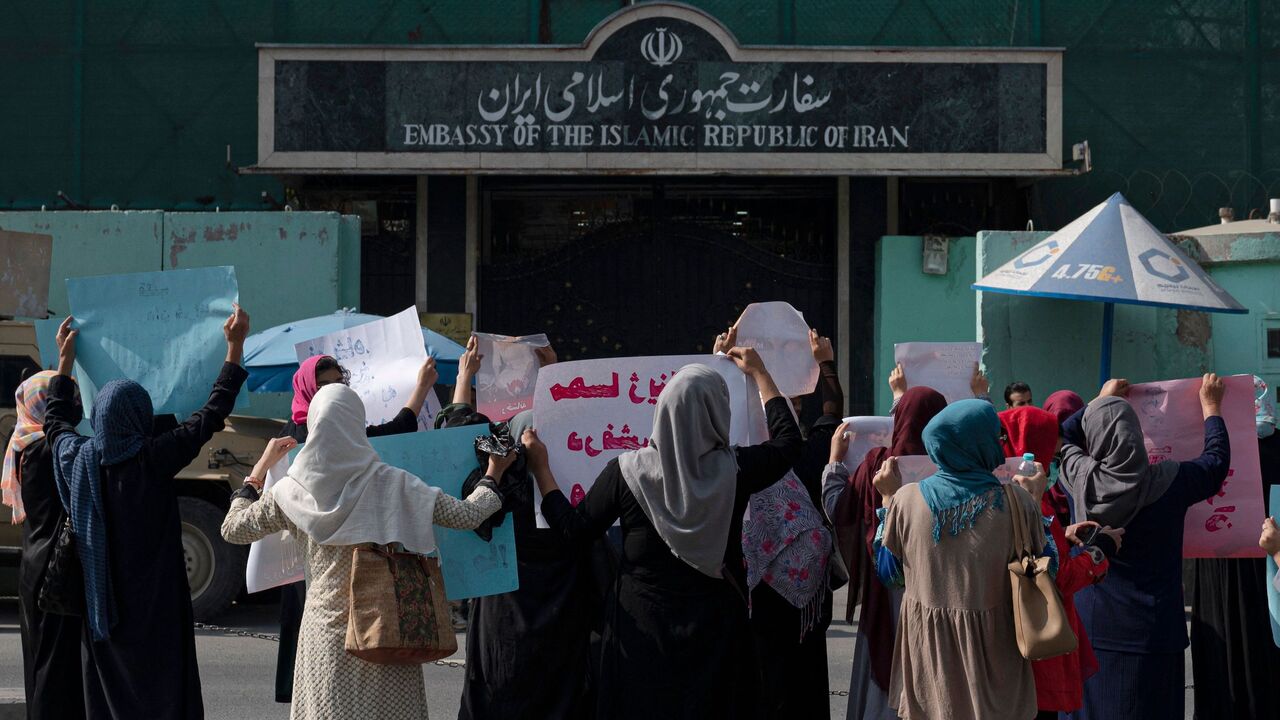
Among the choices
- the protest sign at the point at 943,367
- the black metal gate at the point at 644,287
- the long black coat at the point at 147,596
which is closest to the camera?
the long black coat at the point at 147,596

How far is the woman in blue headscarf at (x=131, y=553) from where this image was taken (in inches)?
190

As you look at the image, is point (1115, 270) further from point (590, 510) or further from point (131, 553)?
point (131, 553)

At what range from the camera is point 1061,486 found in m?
5.48

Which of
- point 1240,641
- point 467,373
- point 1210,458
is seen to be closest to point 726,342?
point 467,373

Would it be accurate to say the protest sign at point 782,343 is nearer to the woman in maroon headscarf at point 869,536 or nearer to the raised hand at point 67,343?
the woman in maroon headscarf at point 869,536

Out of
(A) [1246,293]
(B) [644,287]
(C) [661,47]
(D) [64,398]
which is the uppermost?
(C) [661,47]

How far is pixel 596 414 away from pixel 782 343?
928mm

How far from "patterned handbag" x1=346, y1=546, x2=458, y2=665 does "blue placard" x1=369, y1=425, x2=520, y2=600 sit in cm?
27

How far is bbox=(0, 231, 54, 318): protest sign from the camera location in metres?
6.47

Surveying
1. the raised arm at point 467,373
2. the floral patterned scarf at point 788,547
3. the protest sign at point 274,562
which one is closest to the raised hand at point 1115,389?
the floral patterned scarf at point 788,547

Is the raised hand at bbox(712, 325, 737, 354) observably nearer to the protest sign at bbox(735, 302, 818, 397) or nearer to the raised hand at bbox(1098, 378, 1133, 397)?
the protest sign at bbox(735, 302, 818, 397)

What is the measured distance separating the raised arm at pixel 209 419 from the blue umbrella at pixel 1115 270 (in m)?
6.30

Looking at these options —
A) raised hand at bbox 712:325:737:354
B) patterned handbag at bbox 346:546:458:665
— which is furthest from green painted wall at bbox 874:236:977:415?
patterned handbag at bbox 346:546:458:665

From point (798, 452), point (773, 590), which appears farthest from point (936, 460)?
point (773, 590)
